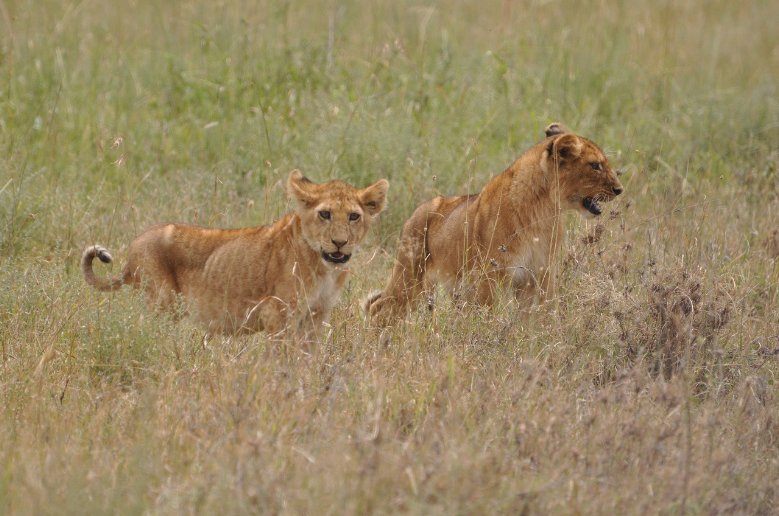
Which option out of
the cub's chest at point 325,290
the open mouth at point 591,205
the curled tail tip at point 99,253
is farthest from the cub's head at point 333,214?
the open mouth at point 591,205

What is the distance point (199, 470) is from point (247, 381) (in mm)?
838

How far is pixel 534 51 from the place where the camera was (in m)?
12.5

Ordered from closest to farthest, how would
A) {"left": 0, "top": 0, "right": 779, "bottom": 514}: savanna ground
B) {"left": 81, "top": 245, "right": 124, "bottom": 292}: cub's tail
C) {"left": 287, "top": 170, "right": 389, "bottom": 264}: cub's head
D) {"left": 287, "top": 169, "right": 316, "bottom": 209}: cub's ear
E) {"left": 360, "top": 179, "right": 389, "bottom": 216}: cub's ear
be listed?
{"left": 0, "top": 0, "right": 779, "bottom": 514}: savanna ground, {"left": 287, "top": 170, "right": 389, "bottom": 264}: cub's head, {"left": 287, "top": 169, "right": 316, "bottom": 209}: cub's ear, {"left": 360, "top": 179, "right": 389, "bottom": 216}: cub's ear, {"left": 81, "top": 245, "right": 124, "bottom": 292}: cub's tail

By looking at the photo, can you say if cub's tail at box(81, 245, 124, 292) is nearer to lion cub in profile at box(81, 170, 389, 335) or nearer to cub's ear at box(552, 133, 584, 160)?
lion cub in profile at box(81, 170, 389, 335)

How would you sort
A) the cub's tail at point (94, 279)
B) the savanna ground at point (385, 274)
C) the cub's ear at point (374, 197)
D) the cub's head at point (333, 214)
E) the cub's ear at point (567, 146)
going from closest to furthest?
Result: the savanna ground at point (385, 274)
the cub's head at point (333, 214)
the cub's ear at point (374, 197)
the cub's tail at point (94, 279)
the cub's ear at point (567, 146)

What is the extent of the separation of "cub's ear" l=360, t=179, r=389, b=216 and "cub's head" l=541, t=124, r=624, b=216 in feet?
3.39

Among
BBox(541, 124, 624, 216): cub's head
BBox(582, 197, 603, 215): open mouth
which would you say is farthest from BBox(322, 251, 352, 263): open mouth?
BBox(582, 197, 603, 215): open mouth

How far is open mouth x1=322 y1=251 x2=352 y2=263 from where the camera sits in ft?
22.5

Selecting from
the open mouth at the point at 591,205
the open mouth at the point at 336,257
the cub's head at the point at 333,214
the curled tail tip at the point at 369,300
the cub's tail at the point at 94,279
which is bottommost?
the curled tail tip at the point at 369,300

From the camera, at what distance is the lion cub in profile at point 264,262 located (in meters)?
6.89

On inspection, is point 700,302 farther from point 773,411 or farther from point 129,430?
point 129,430

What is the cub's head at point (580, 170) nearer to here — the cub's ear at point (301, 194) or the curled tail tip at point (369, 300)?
the curled tail tip at point (369, 300)

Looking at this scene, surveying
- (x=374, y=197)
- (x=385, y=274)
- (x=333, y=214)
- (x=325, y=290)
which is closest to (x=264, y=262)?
(x=325, y=290)

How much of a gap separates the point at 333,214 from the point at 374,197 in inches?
13.5
